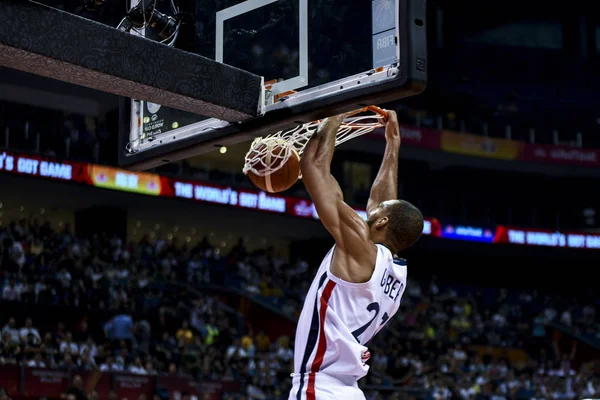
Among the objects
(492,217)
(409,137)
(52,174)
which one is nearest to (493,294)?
(492,217)

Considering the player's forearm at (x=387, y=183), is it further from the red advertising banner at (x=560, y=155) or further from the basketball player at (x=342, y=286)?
the red advertising banner at (x=560, y=155)

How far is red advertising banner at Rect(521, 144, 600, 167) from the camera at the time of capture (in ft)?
97.2

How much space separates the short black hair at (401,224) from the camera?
14.0 feet

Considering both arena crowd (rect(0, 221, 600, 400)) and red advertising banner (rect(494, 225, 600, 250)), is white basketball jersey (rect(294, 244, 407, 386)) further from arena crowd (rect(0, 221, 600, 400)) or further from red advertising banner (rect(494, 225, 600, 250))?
red advertising banner (rect(494, 225, 600, 250))

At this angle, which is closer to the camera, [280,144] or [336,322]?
[336,322]

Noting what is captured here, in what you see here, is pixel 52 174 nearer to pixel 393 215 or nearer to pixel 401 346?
pixel 401 346

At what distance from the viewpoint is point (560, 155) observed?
30.0 m

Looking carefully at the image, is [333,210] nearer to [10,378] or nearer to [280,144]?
[280,144]

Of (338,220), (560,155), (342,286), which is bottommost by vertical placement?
(342,286)

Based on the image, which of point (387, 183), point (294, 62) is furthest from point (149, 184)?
point (294, 62)

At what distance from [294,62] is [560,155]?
26957 mm

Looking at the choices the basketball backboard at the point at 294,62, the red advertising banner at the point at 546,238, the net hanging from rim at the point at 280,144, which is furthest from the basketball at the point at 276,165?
the red advertising banner at the point at 546,238

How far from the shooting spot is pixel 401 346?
2125 cm

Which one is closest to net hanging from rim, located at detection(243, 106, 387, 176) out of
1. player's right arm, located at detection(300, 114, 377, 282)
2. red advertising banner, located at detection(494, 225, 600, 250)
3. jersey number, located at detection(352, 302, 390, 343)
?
player's right arm, located at detection(300, 114, 377, 282)
